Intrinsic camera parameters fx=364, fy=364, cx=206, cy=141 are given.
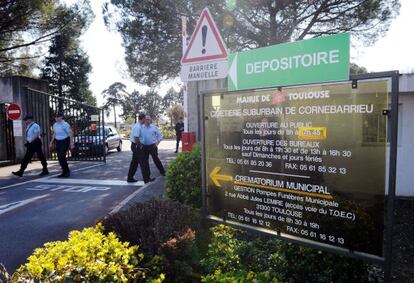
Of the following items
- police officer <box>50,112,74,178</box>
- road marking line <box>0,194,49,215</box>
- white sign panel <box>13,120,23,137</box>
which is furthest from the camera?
white sign panel <box>13,120,23,137</box>

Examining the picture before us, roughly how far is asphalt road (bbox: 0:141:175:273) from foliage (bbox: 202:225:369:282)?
95.4 inches

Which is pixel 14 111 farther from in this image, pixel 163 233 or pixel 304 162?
pixel 304 162

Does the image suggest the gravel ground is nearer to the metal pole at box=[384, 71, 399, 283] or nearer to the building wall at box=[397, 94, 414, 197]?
the building wall at box=[397, 94, 414, 197]

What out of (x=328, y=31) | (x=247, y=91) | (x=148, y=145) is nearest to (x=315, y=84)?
(x=247, y=91)

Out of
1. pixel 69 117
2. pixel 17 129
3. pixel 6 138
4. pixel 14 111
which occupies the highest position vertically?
pixel 14 111

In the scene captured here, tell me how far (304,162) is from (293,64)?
794 millimetres

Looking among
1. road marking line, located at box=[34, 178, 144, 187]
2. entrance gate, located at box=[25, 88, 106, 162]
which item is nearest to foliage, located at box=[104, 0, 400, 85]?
entrance gate, located at box=[25, 88, 106, 162]

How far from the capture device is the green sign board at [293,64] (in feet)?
8.71

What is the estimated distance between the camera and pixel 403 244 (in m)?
5.93

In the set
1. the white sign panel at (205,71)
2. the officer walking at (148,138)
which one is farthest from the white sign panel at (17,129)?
the white sign panel at (205,71)

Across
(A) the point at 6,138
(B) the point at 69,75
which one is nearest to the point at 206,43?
(A) the point at 6,138

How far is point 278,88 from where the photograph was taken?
3076mm

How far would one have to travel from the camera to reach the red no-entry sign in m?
13.0

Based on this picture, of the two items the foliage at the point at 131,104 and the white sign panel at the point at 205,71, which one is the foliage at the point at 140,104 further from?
the white sign panel at the point at 205,71
